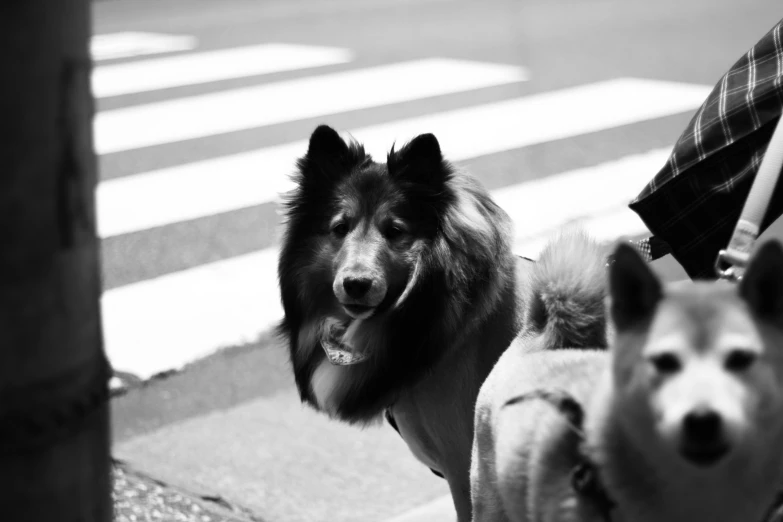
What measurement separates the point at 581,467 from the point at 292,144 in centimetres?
738

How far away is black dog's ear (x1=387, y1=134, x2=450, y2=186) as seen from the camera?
3332mm

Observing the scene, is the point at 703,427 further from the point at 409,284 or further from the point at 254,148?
the point at 254,148

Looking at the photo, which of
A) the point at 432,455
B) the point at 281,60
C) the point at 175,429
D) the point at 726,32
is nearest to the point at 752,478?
the point at 432,455

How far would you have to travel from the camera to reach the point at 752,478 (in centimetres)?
175

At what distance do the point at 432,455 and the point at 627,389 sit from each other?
1.65m

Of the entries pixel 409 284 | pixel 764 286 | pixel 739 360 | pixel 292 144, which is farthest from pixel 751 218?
pixel 292 144

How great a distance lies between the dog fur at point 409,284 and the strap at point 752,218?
0.96 metres

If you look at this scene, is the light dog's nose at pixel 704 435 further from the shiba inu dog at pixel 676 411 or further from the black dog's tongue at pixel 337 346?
the black dog's tongue at pixel 337 346

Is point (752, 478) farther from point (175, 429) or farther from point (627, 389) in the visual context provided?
point (175, 429)

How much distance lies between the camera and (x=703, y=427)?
5.26ft

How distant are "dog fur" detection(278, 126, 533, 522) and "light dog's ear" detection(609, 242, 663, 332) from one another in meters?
1.42

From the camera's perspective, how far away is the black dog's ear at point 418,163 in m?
3.33

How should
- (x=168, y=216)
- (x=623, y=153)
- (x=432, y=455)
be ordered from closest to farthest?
(x=432, y=455)
(x=168, y=216)
(x=623, y=153)

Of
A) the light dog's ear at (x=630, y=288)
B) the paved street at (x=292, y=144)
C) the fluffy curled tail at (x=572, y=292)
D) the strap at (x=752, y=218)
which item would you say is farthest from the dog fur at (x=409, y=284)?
the light dog's ear at (x=630, y=288)
